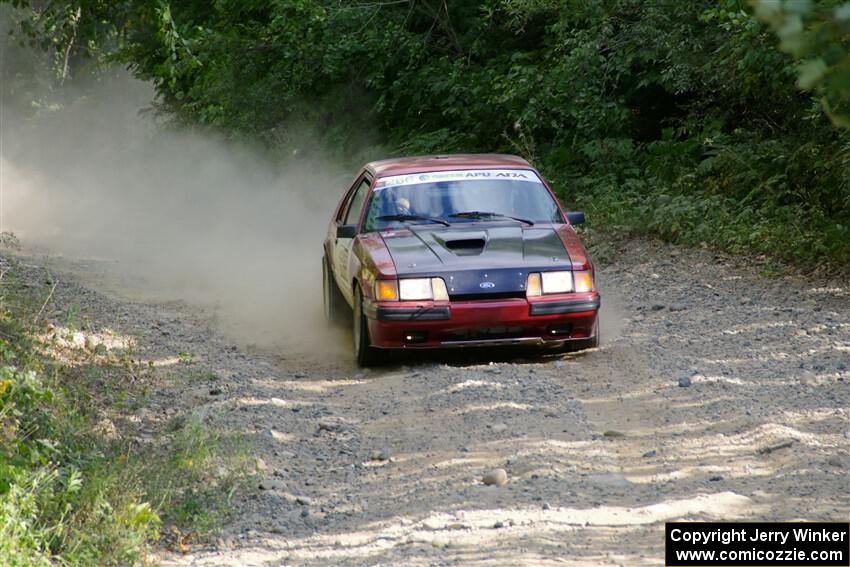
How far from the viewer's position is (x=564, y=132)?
18.0 meters

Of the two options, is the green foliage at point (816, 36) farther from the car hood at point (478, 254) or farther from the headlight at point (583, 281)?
the headlight at point (583, 281)

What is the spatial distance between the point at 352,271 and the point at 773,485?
4.59m

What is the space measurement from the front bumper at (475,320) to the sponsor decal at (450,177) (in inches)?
58.9

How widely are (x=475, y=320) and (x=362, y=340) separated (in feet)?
3.30

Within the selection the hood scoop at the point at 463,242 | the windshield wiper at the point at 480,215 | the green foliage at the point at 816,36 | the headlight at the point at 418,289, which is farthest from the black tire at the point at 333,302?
the green foliage at the point at 816,36

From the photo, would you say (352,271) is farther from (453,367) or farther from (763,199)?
(763,199)

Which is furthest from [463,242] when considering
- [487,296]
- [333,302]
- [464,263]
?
[333,302]

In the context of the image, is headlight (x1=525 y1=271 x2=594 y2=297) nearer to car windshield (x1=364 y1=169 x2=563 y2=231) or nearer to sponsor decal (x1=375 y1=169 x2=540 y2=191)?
car windshield (x1=364 y1=169 x2=563 y2=231)

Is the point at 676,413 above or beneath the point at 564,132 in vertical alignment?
beneath

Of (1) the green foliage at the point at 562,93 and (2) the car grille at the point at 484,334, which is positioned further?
(1) the green foliage at the point at 562,93

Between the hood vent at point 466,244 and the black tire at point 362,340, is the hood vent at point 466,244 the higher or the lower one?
the higher one

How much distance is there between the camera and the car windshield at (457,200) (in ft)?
32.7

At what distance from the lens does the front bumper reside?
8.84m

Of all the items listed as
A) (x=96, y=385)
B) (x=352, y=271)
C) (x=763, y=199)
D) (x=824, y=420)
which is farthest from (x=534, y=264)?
(x=763, y=199)
